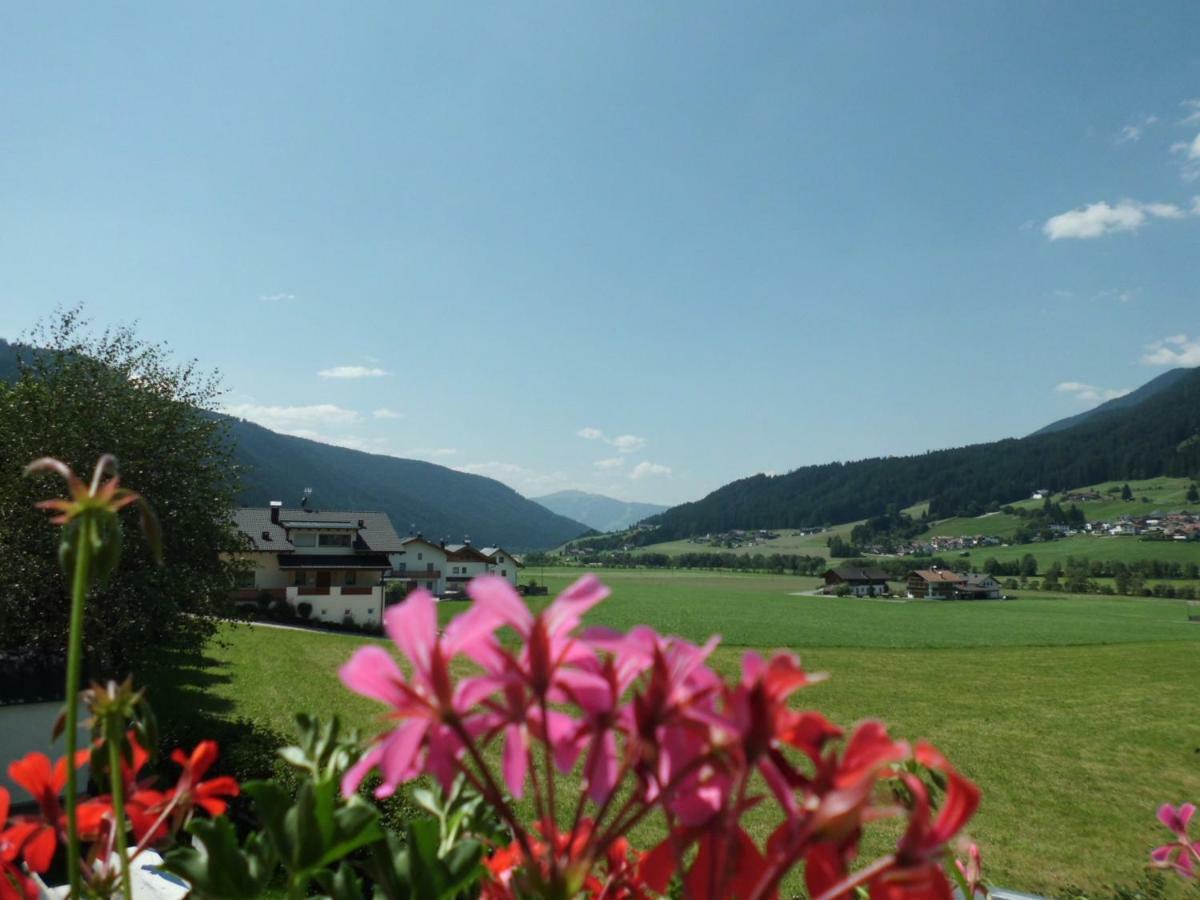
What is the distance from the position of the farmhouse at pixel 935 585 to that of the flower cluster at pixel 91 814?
95.9 meters

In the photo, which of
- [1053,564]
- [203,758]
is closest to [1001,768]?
[203,758]

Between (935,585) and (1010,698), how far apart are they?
64415mm

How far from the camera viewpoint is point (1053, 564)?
350ft

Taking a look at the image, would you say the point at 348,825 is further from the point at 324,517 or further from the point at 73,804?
the point at 324,517

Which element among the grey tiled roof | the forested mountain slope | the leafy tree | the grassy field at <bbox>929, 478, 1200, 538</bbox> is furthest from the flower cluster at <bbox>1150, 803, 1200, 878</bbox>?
the forested mountain slope

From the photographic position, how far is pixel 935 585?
294 ft

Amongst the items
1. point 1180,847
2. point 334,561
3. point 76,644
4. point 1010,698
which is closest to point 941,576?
→ point 1010,698

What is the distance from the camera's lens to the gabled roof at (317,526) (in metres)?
40.4

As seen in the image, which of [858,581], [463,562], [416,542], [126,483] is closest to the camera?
[126,483]

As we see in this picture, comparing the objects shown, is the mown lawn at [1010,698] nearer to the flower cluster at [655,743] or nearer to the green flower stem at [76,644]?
the flower cluster at [655,743]

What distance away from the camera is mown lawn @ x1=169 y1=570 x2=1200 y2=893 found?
591 inches

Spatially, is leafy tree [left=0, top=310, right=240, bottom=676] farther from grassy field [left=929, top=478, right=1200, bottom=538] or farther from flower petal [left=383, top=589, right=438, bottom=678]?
grassy field [left=929, top=478, right=1200, bottom=538]

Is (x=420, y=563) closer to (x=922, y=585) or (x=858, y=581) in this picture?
(x=858, y=581)

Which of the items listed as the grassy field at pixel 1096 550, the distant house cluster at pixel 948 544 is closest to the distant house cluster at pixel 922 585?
the grassy field at pixel 1096 550
